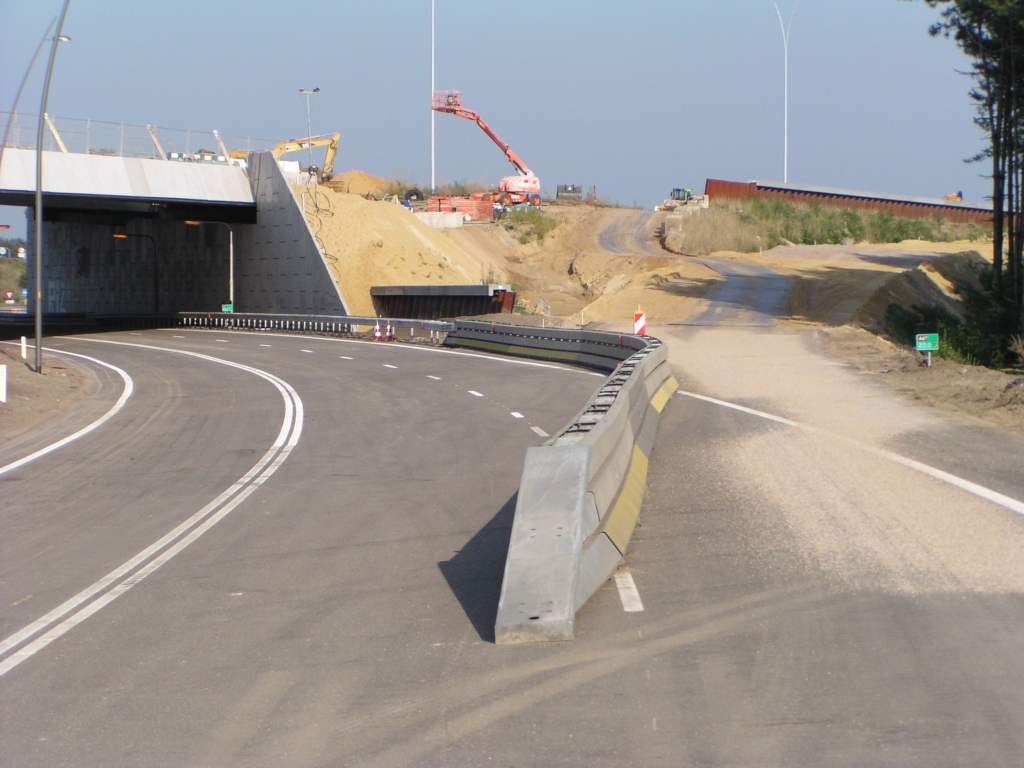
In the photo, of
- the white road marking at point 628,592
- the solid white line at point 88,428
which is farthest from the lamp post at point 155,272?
the white road marking at point 628,592

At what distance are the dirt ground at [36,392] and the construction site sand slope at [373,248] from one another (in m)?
26.5

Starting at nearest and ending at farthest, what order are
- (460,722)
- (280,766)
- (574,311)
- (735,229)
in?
(280,766) < (460,722) < (574,311) < (735,229)

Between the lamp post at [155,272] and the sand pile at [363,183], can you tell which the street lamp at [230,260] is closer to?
the lamp post at [155,272]

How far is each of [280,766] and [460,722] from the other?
35.0 inches

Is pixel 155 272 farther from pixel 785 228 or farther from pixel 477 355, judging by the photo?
pixel 785 228

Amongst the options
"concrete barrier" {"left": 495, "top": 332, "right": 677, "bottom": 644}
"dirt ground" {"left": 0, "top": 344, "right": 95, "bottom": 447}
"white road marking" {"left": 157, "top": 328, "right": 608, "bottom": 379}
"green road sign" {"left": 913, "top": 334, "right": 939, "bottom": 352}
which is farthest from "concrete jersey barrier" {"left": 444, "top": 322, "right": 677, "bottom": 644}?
"white road marking" {"left": 157, "top": 328, "right": 608, "bottom": 379}

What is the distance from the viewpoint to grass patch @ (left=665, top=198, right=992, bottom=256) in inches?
2736

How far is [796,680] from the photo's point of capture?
17.5ft

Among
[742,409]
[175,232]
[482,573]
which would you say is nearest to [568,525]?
[482,573]

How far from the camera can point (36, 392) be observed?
21609 mm

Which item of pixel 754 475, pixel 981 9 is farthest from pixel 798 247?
pixel 754 475

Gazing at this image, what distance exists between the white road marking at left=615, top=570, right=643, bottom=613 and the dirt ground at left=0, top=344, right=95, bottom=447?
12275 mm

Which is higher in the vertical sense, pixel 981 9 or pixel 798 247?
pixel 981 9

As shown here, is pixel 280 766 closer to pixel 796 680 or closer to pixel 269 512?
pixel 796 680
